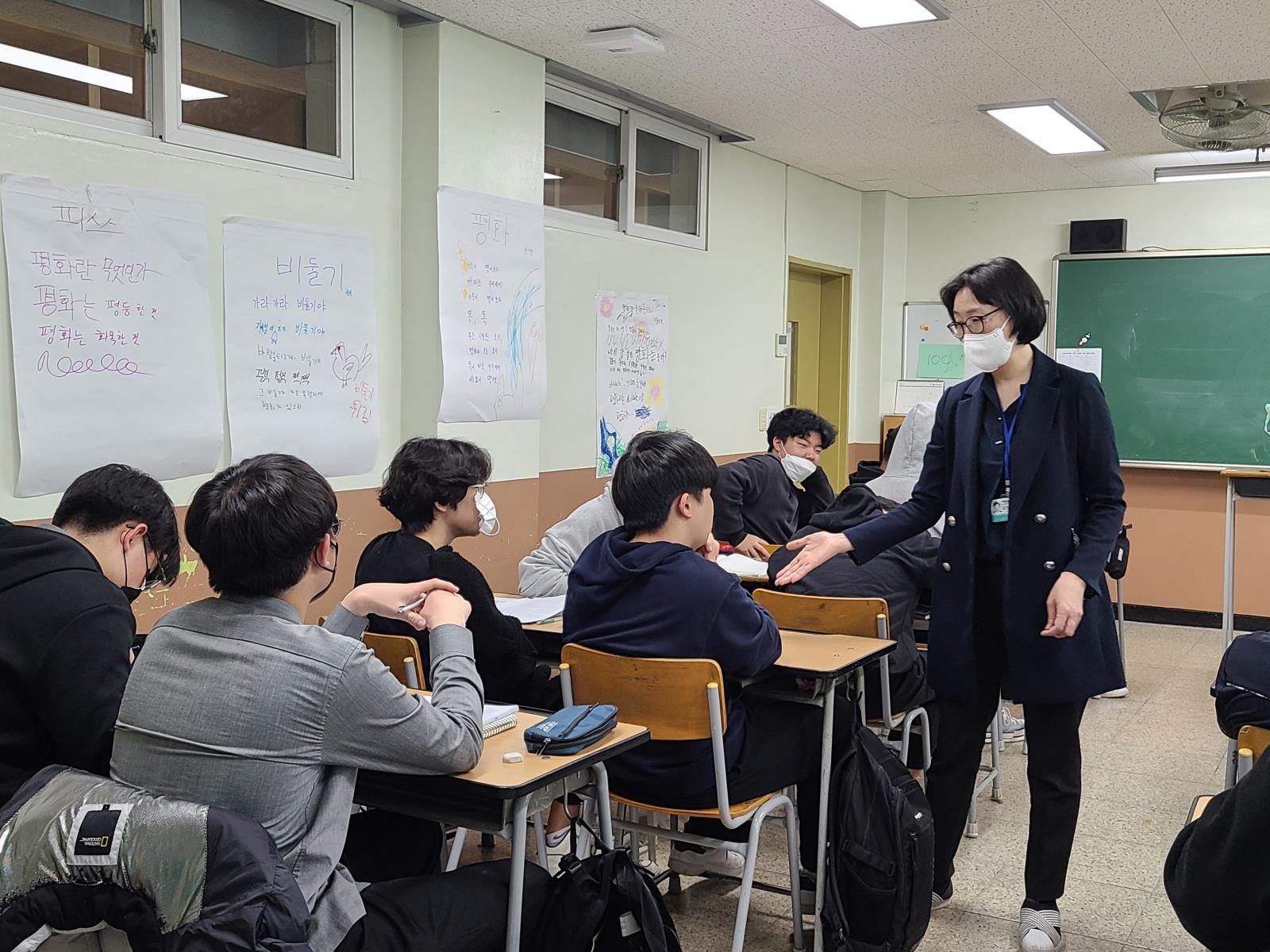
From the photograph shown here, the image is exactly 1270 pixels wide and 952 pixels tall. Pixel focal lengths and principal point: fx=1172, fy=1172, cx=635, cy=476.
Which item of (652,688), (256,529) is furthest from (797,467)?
(256,529)

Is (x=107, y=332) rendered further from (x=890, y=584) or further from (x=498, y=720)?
(x=890, y=584)

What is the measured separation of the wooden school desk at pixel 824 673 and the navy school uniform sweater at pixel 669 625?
12 centimetres

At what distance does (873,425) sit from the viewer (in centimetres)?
750

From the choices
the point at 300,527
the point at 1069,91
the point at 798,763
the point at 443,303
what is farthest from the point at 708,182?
the point at 300,527

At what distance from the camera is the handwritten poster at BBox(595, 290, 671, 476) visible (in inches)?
201

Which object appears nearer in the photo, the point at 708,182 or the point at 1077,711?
the point at 1077,711

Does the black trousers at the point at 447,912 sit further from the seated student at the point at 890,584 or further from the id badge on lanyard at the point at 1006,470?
the seated student at the point at 890,584

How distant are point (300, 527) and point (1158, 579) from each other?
6.27m

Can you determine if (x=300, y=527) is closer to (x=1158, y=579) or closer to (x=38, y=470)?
(x=38, y=470)

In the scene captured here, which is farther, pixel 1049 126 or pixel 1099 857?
pixel 1049 126

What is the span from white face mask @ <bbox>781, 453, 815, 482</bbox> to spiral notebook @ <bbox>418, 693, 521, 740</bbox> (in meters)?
2.82

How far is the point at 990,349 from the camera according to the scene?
8.35 feet

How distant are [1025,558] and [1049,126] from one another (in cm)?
356

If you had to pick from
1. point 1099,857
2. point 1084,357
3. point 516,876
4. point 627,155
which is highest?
point 627,155
